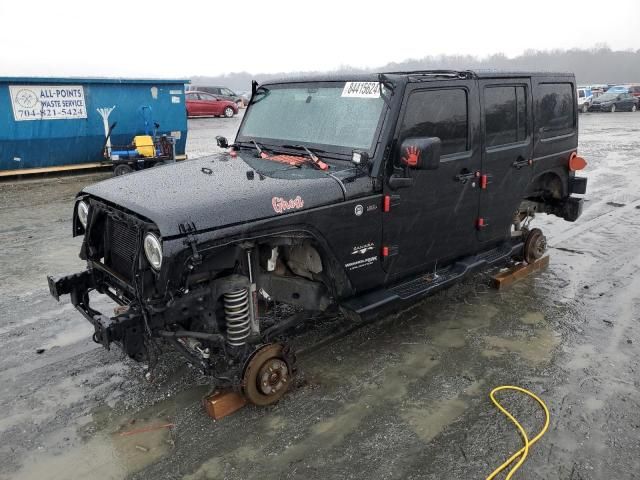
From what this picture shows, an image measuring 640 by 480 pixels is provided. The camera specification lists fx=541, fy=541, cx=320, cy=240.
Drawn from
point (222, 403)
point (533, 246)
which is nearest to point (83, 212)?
point (222, 403)

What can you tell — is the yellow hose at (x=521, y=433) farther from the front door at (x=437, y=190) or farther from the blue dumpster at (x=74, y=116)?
the blue dumpster at (x=74, y=116)

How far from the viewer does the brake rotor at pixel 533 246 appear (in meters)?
6.26

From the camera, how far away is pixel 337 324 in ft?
16.9

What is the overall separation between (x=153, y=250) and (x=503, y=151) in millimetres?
3493

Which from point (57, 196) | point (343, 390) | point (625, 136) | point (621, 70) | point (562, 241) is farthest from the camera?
point (621, 70)

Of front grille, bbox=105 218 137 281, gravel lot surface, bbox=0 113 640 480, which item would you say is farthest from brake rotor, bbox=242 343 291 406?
front grille, bbox=105 218 137 281

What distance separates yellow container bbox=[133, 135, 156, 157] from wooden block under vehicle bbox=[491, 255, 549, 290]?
9.58 meters

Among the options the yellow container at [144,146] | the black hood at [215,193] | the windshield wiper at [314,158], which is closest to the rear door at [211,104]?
the yellow container at [144,146]

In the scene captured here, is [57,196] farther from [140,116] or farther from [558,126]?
[558,126]

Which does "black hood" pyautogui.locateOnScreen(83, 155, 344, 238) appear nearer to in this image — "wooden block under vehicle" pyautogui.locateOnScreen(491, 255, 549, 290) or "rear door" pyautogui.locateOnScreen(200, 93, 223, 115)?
"wooden block under vehicle" pyautogui.locateOnScreen(491, 255, 549, 290)

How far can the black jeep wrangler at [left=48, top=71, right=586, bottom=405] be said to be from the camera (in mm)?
3432

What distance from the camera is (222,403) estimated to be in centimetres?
381

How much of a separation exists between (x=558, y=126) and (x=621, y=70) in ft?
326

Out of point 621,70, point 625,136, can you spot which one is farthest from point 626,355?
point 621,70
